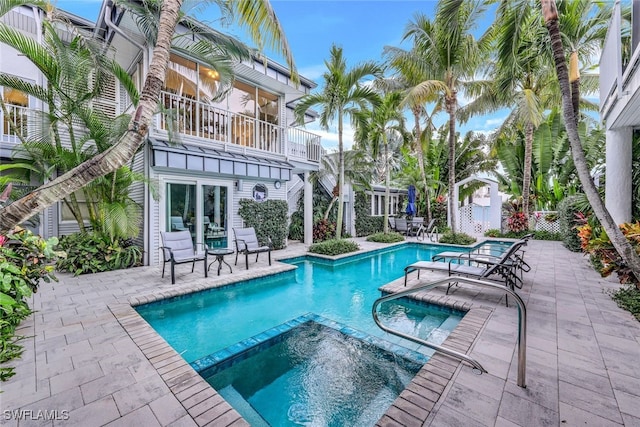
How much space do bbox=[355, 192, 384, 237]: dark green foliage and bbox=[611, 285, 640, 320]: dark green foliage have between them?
477 inches

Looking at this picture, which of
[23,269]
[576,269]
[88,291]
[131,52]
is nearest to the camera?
[23,269]

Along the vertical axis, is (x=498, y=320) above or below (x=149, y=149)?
below

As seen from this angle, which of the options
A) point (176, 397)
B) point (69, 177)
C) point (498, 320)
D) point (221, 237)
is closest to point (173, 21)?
point (69, 177)

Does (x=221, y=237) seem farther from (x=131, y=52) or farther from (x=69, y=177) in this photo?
(x=69, y=177)

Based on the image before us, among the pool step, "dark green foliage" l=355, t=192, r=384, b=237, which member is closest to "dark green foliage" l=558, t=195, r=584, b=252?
"dark green foliage" l=355, t=192, r=384, b=237

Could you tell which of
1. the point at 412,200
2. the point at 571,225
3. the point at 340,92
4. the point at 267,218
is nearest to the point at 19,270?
the point at 267,218

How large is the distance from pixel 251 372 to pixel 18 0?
24.5 ft

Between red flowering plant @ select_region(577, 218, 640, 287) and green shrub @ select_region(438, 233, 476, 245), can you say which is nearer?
red flowering plant @ select_region(577, 218, 640, 287)

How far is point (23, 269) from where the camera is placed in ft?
13.0

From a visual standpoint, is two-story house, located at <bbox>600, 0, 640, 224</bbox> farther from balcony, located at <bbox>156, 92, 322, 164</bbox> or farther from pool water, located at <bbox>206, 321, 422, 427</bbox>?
balcony, located at <bbox>156, 92, 322, 164</bbox>

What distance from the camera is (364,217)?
682 inches

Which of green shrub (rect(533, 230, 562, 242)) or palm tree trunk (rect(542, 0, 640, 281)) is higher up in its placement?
palm tree trunk (rect(542, 0, 640, 281))

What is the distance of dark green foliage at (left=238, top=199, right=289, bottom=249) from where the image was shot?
10.7m

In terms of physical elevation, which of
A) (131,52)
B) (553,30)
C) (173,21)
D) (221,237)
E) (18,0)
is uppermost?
(131,52)
